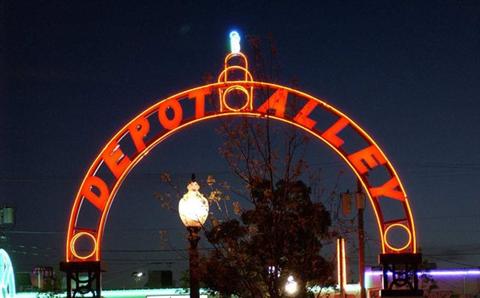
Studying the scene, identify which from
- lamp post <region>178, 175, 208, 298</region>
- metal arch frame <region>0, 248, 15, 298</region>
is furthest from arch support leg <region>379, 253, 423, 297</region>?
metal arch frame <region>0, 248, 15, 298</region>

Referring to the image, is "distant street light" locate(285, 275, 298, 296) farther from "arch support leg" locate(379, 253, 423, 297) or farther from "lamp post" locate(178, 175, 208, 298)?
"arch support leg" locate(379, 253, 423, 297)

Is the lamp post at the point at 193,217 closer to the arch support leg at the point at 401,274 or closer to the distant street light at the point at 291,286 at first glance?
the distant street light at the point at 291,286

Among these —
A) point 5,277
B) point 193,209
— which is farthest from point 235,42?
point 5,277

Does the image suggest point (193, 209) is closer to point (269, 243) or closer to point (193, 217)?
point (193, 217)

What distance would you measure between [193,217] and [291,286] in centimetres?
192

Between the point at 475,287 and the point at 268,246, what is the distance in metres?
34.5

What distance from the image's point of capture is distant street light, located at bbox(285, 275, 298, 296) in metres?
12.8

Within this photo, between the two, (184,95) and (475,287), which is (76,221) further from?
(475,287)

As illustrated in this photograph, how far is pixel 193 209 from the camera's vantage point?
12922 mm

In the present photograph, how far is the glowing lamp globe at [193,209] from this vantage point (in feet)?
42.3

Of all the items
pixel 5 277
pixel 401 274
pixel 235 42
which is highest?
pixel 235 42

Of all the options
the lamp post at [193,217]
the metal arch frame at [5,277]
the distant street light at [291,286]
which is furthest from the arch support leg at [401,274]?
the metal arch frame at [5,277]

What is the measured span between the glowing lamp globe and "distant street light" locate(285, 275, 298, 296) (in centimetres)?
142

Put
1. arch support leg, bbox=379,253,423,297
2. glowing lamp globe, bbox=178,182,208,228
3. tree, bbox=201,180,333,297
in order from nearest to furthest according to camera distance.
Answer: tree, bbox=201,180,333,297 → glowing lamp globe, bbox=178,182,208,228 → arch support leg, bbox=379,253,423,297
